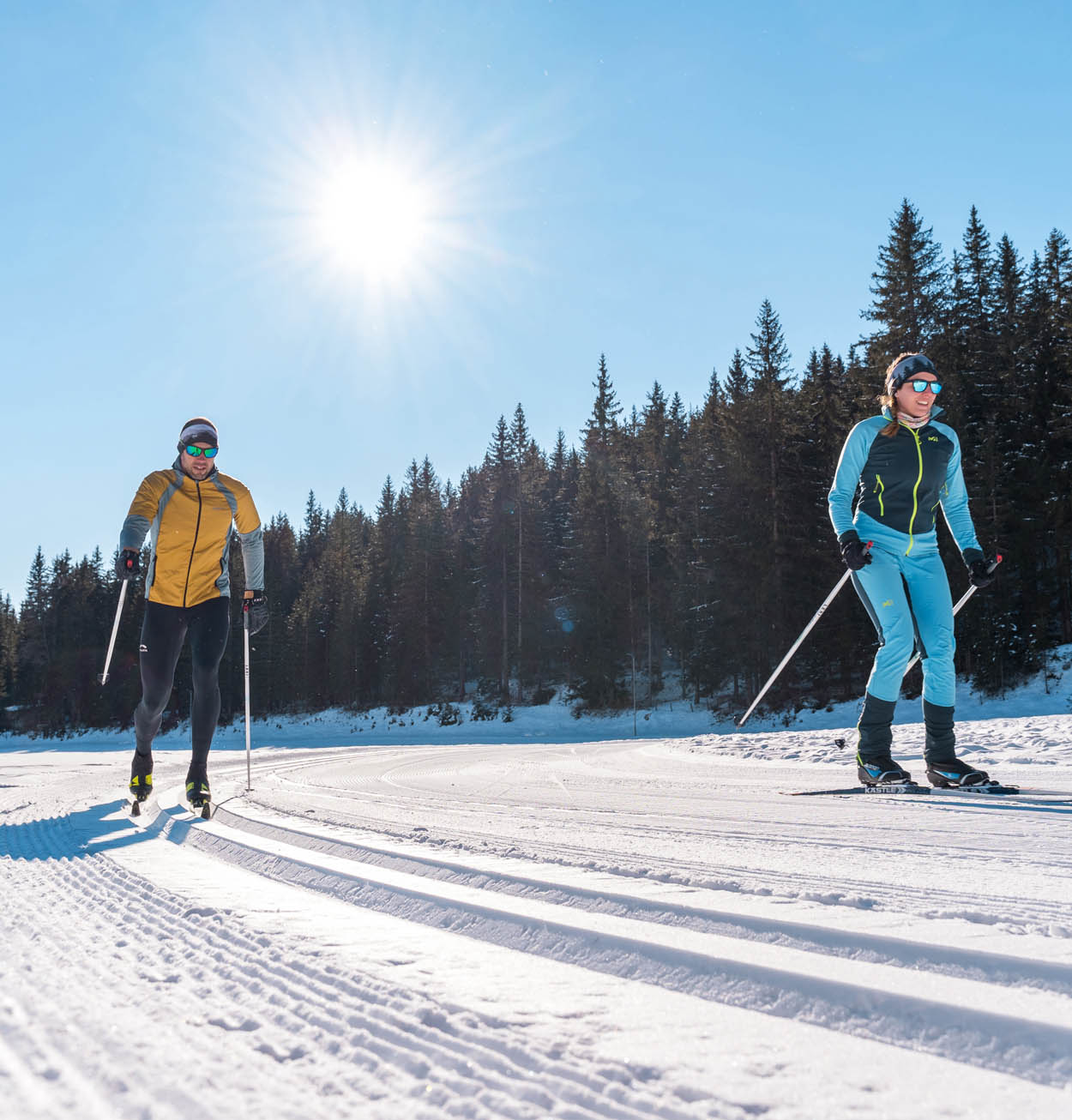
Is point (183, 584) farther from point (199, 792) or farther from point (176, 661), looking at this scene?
point (199, 792)

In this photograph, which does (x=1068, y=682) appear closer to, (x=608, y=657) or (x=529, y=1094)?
(x=608, y=657)

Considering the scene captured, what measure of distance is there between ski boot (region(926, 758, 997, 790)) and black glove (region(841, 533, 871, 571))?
3.88 ft

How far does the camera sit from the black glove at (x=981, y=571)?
4582mm

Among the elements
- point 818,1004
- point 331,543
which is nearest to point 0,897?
point 818,1004

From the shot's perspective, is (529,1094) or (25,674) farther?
(25,674)

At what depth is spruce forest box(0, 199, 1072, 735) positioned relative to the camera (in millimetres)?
25234

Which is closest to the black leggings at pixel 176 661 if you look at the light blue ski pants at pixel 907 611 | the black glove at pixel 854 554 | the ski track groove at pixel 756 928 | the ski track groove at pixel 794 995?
the ski track groove at pixel 756 928

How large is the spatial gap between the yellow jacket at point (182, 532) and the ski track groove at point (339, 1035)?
119 inches

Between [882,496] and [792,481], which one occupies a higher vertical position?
[792,481]

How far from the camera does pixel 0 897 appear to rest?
2.41m

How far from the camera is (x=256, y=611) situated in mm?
5426

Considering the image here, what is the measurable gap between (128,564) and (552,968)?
12.4 feet

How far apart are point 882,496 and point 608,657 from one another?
31203mm

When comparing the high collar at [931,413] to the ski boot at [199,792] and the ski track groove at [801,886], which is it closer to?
the ski track groove at [801,886]
